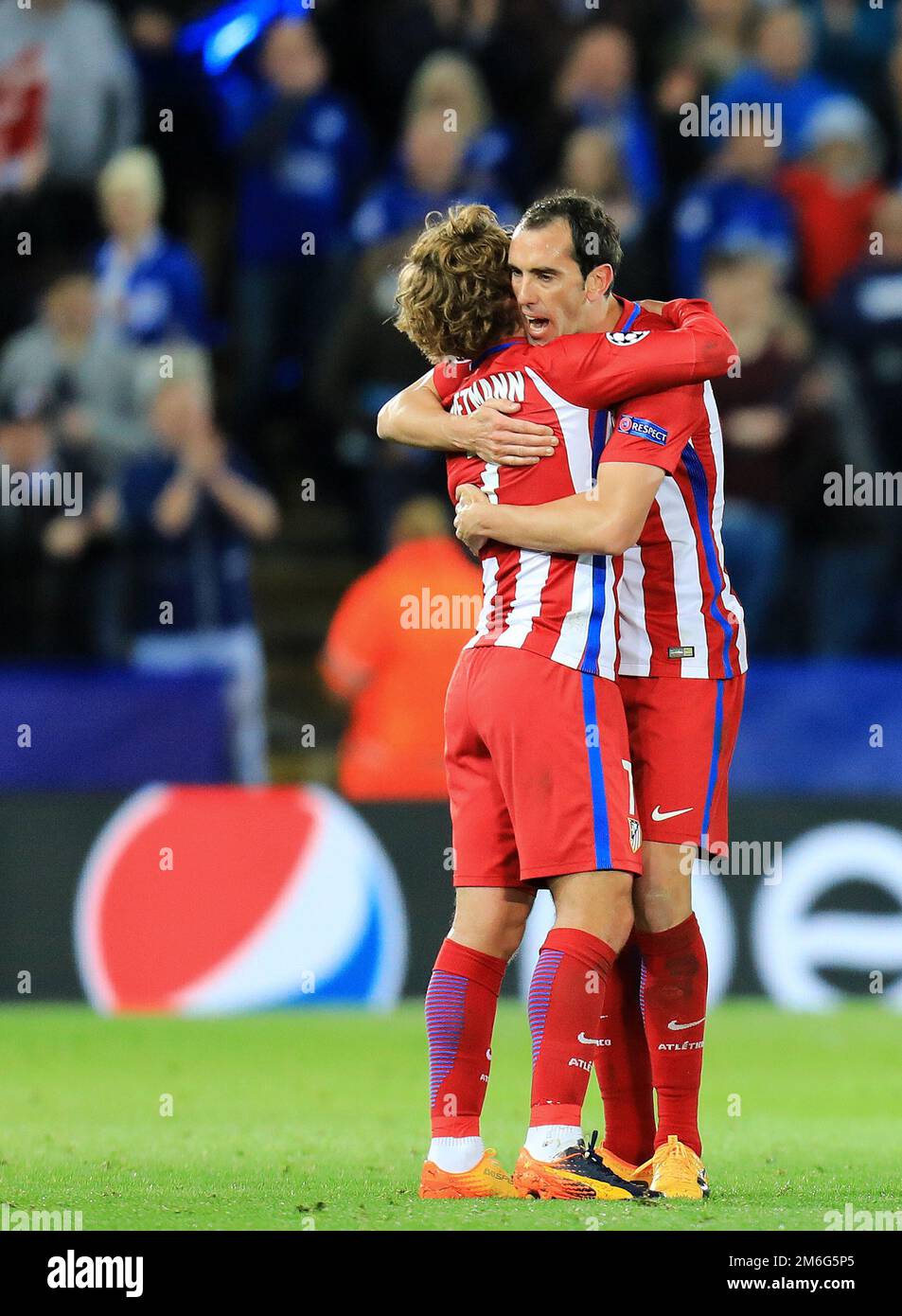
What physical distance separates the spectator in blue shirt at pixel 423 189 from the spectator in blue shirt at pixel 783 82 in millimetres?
1708

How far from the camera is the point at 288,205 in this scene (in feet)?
39.9

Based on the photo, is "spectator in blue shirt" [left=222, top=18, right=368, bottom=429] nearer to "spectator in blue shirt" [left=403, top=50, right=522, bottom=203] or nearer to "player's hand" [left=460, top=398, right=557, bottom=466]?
"spectator in blue shirt" [left=403, top=50, right=522, bottom=203]

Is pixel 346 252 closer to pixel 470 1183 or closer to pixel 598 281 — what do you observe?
pixel 598 281

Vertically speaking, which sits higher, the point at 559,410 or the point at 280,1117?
the point at 559,410

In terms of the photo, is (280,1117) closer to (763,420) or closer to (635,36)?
(763,420)

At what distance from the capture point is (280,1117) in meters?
6.55

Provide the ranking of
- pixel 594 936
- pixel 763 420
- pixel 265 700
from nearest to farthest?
pixel 594 936, pixel 763 420, pixel 265 700

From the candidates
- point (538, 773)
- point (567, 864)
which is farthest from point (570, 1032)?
point (538, 773)

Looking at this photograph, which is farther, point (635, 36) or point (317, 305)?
point (635, 36)

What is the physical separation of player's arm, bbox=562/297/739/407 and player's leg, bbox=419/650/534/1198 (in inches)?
29.0

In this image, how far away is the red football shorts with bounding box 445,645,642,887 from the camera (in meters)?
4.68

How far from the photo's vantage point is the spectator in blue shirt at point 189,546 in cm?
1081
